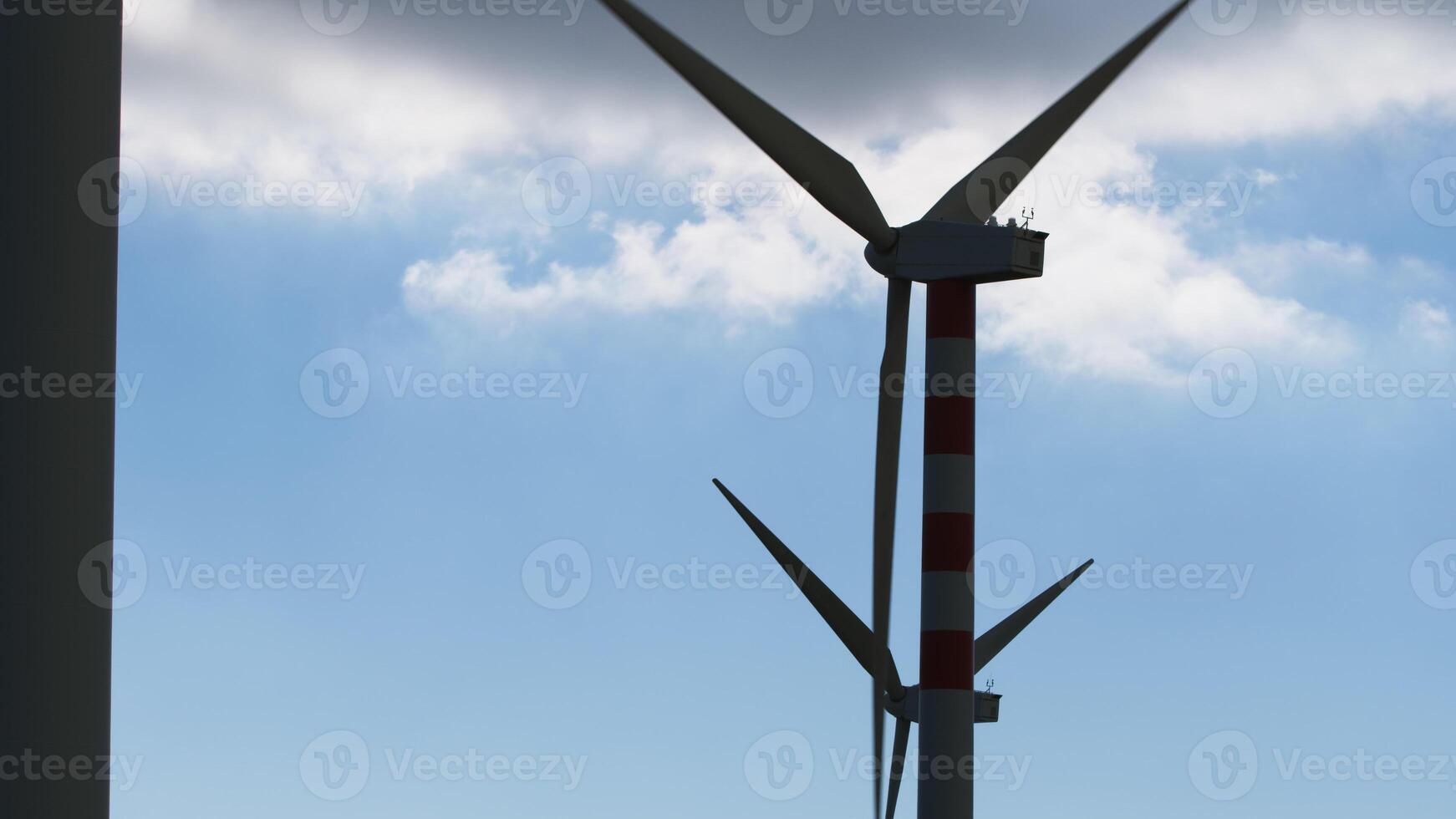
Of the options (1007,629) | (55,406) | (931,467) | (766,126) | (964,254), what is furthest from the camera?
(1007,629)

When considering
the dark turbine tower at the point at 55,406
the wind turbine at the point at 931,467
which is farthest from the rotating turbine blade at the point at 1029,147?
the dark turbine tower at the point at 55,406

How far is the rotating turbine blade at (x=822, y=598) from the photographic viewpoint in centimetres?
4606

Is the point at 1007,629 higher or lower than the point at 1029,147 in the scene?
lower

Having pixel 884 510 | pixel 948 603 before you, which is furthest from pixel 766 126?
pixel 948 603

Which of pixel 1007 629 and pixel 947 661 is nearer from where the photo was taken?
pixel 947 661

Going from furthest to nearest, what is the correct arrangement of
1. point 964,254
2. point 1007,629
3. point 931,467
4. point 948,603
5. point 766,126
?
point 1007,629 < point 964,254 < point 931,467 < point 948,603 < point 766,126

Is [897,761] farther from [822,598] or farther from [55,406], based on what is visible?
[55,406]

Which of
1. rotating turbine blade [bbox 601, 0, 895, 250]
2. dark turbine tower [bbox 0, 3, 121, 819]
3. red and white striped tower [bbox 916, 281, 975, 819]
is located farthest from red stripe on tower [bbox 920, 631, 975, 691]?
dark turbine tower [bbox 0, 3, 121, 819]

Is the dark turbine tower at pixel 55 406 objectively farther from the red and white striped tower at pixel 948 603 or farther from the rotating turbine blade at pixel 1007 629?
the rotating turbine blade at pixel 1007 629

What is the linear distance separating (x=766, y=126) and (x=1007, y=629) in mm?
13097

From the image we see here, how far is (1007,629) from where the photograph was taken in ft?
157

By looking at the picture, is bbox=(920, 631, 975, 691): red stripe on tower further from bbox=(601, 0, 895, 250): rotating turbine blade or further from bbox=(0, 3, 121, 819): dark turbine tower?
bbox=(0, 3, 121, 819): dark turbine tower

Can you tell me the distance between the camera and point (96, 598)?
108 ft

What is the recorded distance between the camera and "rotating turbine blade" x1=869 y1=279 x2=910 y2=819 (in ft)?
137
